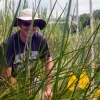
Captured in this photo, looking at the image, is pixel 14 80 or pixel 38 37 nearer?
pixel 14 80

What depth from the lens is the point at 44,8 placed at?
3.63 metres

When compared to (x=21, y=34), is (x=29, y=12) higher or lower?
higher

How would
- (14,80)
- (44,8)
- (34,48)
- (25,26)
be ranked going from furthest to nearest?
1. (44,8)
2. (34,48)
3. (25,26)
4. (14,80)

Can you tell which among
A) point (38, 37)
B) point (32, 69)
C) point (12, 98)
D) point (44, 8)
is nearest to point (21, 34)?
point (38, 37)

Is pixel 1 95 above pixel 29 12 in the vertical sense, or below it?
below

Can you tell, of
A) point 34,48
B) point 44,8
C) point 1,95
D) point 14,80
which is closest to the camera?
point 1,95

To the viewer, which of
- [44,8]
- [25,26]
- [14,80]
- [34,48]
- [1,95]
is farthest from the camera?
[44,8]

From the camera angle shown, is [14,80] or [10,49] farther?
[10,49]

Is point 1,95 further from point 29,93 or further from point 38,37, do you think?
point 38,37

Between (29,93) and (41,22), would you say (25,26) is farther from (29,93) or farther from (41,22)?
(29,93)

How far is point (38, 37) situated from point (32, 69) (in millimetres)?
699

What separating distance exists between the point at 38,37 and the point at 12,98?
0.81 meters

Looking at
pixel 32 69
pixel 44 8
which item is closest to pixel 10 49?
pixel 32 69

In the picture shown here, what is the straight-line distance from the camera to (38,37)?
1.52 m
